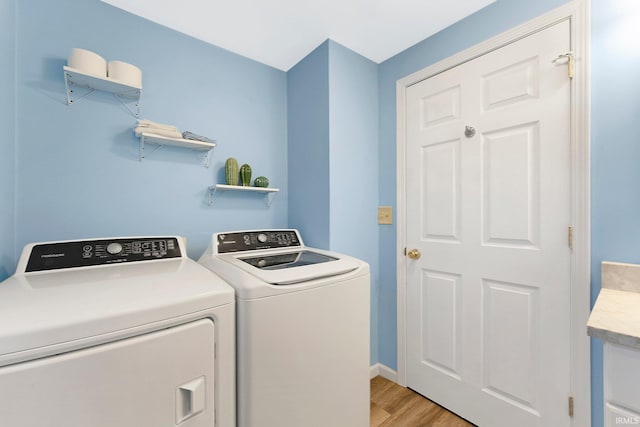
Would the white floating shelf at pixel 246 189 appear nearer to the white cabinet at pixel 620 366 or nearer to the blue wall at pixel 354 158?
the blue wall at pixel 354 158

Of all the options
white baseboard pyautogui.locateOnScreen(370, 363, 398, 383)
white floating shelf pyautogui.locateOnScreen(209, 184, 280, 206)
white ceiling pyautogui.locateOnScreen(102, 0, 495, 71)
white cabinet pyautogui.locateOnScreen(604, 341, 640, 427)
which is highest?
white ceiling pyautogui.locateOnScreen(102, 0, 495, 71)

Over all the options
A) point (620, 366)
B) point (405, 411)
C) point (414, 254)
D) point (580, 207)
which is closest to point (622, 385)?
point (620, 366)

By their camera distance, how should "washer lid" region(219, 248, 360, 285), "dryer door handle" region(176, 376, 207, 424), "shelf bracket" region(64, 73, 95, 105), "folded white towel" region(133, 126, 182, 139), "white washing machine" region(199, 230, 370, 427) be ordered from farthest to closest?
"folded white towel" region(133, 126, 182, 139)
"shelf bracket" region(64, 73, 95, 105)
"washer lid" region(219, 248, 360, 285)
"white washing machine" region(199, 230, 370, 427)
"dryer door handle" region(176, 376, 207, 424)

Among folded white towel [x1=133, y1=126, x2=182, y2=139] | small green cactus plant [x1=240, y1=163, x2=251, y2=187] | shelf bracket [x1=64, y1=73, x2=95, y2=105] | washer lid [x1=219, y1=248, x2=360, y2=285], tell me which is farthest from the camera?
small green cactus plant [x1=240, y1=163, x2=251, y2=187]

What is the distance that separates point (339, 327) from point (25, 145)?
1.69m

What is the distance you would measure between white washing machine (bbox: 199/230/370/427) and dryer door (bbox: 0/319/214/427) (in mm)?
144

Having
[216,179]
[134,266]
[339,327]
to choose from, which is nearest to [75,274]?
[134,266]

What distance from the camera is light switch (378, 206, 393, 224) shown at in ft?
6.25

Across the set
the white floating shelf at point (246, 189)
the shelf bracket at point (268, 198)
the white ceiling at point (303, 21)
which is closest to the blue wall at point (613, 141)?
the white ceiling at point (303, 21)

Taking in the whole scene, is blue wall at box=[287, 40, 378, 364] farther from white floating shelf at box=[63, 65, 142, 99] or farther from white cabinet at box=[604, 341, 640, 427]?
white cabinet at box=[604, 341, 640, 427]

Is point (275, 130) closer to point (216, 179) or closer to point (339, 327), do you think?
point (216, 179)

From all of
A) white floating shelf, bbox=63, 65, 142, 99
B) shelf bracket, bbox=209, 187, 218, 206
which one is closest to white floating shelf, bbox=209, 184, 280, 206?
shelf bracket, bbox=209, 187, 218, 206

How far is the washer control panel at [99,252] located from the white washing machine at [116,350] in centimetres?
5

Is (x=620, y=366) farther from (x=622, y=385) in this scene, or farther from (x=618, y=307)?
(x=618, y=307)
